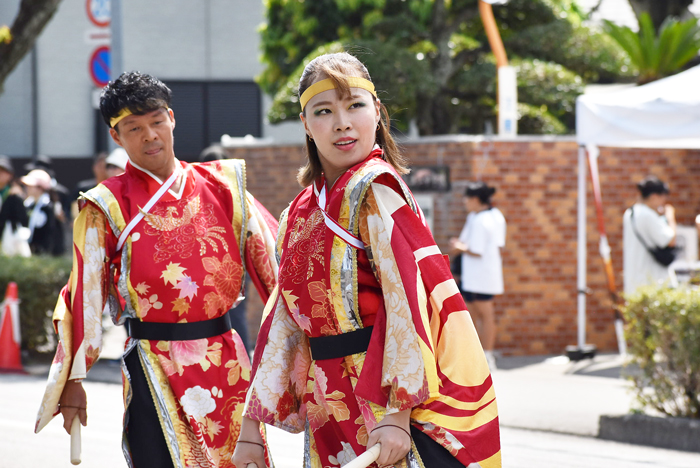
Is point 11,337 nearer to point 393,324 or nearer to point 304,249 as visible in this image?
point 304,249

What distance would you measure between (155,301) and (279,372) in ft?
2.56

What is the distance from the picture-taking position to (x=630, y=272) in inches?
344

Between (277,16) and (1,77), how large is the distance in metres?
5.09

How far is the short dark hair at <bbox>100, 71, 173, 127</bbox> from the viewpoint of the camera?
3312 mm

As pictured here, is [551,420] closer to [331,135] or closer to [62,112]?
[331,135]

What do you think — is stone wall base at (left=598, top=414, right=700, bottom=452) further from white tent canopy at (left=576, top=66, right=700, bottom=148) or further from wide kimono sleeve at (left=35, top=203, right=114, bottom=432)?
wide kimono sleeve at (left=35, top=203, right=114, bottom=432)

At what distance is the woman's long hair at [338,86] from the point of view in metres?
2.52

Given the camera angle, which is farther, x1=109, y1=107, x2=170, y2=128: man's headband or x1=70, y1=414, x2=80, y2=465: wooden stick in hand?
x1=109, y1=107, x2=170, y2=128: man's headband

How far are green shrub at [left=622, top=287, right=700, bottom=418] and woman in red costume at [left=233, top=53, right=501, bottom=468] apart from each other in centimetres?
373

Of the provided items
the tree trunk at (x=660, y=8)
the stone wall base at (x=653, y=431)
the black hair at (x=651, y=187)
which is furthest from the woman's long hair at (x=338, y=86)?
the tree trunk at (x=660, y=8)

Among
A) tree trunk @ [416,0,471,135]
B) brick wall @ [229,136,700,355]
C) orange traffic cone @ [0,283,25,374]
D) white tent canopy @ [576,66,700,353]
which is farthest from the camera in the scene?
tree trunk @ [416,0,471,135]

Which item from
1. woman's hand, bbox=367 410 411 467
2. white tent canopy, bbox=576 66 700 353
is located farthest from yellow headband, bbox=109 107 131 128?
white tent canopy, bbox=576 66 700 353

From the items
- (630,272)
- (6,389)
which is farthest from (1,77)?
(630,272)

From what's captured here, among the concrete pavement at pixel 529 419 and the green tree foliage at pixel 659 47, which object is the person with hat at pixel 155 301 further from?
the green tree foliage at pixel 659 47
